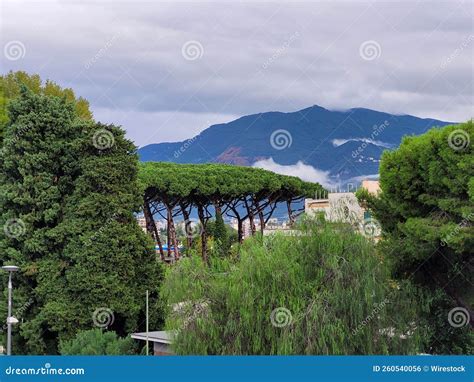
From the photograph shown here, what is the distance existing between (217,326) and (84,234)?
19.6ft

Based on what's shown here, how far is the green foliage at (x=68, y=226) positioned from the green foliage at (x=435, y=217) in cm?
721

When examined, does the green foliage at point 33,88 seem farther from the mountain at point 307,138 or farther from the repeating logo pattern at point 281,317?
the mountain at point 307,138

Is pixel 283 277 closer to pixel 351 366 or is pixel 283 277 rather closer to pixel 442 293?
pixel 351 366

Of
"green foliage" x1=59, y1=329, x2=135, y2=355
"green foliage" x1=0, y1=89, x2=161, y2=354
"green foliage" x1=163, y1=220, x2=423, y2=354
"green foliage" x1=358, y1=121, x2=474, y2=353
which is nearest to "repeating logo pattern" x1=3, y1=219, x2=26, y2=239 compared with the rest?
"green foliage" x1=0, y1=89, x2=161, y2=354

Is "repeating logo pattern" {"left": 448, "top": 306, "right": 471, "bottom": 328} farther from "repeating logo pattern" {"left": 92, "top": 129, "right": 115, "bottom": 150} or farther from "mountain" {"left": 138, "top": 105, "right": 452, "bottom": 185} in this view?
"mountain" {"left": 138, "top": 105, "right": 452, "bottom": 185}

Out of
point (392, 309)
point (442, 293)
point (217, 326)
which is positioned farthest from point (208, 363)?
point (442, 293)

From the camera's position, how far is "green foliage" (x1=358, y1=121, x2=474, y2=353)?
21.9m

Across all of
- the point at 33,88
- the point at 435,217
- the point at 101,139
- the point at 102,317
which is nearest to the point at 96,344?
the point at 102,317

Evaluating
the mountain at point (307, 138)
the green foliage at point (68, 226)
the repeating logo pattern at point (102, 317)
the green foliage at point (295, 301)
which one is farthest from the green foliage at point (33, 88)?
the mountain at point (307, 138)

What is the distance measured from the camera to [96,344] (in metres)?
21.5

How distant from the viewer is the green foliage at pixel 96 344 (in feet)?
69.5

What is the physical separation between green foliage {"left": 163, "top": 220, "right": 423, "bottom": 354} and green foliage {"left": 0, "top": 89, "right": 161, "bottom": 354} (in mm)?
3178

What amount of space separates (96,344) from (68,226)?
3799 millimetres

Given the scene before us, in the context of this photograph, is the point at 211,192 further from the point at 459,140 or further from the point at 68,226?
the point at 459,140
